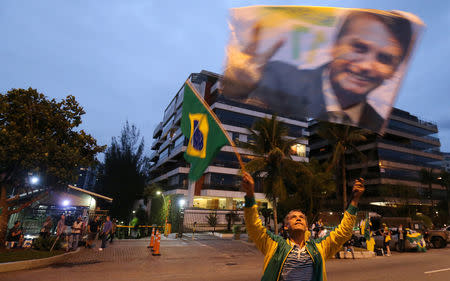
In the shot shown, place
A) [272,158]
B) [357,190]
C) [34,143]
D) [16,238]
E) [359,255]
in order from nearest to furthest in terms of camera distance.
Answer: [357,190], [34,143], [16,238], [359,255], [272,158]

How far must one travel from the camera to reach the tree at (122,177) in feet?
115

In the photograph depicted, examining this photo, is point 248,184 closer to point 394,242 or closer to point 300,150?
point 394,242

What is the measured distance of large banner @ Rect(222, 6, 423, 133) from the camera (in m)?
3.56

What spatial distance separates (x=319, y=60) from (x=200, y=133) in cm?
232

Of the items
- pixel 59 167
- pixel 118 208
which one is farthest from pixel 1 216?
pixel 118 208

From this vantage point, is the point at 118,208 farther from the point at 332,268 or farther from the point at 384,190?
the point at 384,190

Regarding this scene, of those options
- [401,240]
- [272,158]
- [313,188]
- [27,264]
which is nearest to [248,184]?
[27,264]

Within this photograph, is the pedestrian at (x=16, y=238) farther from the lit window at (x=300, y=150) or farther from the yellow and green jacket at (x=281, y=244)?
the lit window at (x=300, y=150)

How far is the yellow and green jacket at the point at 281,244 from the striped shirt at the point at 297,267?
4 cm

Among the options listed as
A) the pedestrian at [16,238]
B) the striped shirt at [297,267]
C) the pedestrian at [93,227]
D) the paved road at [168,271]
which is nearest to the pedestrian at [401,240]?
the paved road at [168,271]

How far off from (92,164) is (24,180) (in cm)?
336

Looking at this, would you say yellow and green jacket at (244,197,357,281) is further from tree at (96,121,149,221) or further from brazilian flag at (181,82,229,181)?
tree at (96,121,149,221)

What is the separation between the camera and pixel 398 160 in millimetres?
50344

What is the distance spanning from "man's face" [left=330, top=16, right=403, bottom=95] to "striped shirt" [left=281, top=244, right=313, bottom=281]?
88.3 inches
